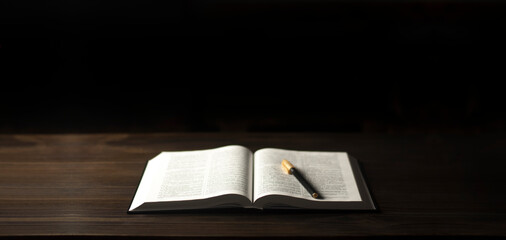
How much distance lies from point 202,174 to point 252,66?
928mm

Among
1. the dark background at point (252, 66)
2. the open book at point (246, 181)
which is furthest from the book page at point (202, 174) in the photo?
the dark background at point (252, 66)

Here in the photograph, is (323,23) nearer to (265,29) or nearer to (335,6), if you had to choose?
(335,6)

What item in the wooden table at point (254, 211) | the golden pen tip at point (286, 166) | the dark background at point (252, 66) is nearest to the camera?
the wooden table at point (254, 211)

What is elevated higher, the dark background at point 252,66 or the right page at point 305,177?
the dark background at point 252,66

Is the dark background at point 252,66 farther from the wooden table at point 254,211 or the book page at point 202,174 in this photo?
the book page at point 202,174

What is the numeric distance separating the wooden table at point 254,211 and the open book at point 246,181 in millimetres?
20

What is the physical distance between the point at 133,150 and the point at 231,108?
787 mm

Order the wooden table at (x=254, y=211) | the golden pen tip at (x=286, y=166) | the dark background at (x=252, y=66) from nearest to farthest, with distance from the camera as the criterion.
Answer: the wooden table at (x=254, y=211), the golden pen tip at (x=286, y=166), the dark background at (x=252, y=66)

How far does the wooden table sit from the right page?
0.03 meters

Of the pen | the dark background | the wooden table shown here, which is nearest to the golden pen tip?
the pen

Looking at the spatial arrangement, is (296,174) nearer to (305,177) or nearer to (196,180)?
(305,177)

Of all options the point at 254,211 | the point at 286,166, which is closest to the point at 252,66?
the point at 286,166

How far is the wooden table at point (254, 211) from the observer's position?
87 cm

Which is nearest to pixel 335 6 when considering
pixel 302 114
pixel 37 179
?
pixel 302 114
